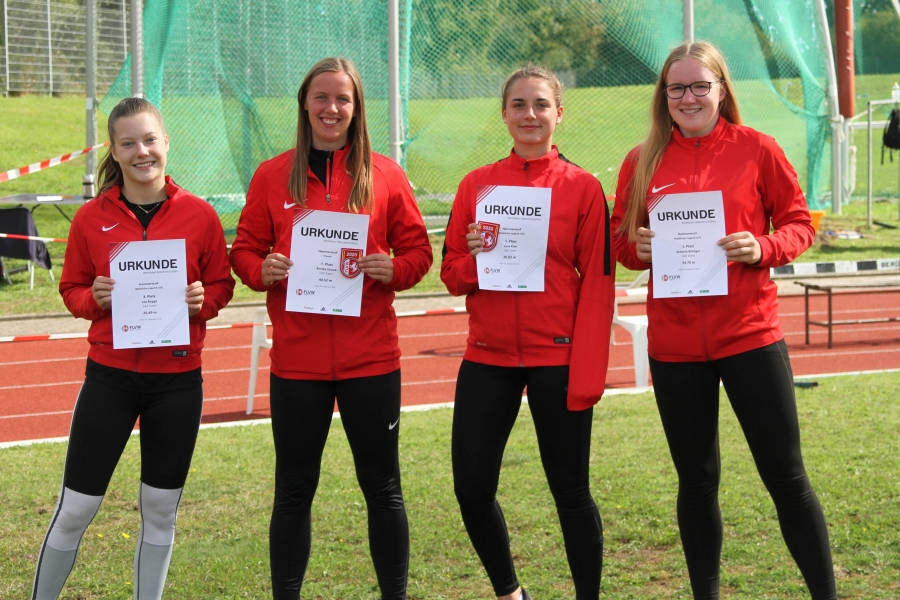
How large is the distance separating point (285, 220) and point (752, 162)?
1689mm

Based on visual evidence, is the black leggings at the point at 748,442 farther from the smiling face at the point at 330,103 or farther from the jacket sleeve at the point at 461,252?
the smiling face at the point at 330,103

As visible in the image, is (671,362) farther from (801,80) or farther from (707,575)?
(801,80)

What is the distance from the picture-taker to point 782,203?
368cm

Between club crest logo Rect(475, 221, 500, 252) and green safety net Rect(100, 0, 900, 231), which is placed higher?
green safety net Rect(100, 0, 900, 231)

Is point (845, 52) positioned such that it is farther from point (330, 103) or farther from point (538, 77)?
point (330, 103)

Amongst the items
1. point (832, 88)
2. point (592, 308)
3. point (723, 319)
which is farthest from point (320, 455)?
point (832, 88)

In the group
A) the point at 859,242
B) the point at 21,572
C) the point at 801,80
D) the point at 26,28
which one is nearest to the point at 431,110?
the point at 801,80

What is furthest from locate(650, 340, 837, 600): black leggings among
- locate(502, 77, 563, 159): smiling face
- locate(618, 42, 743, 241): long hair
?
locate(502, 77, 563, 159): smiling face

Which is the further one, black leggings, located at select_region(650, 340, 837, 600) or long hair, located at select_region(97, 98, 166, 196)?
long hair, located at select_region(97, 98, 166, 196)

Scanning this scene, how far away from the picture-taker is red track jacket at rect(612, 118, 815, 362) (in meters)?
3.62

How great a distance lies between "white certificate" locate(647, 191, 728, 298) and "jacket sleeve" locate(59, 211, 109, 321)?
202 cm

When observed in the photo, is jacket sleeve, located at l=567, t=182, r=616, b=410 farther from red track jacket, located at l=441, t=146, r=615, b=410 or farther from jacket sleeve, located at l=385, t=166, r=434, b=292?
jacket sleeve, located at l=385, t=166, r=434, b=292

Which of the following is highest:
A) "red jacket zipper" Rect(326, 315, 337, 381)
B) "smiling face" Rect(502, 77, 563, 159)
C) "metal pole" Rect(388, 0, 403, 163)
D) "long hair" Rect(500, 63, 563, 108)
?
"metal pole" Rect(388, 0, 403, 163)

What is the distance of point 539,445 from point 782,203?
4.01ft
